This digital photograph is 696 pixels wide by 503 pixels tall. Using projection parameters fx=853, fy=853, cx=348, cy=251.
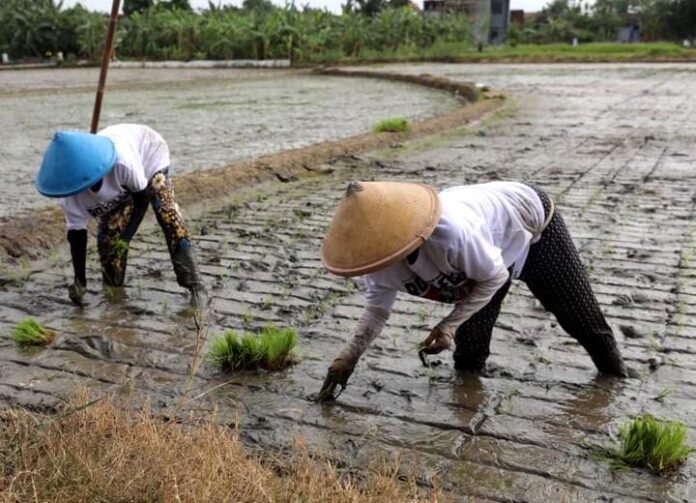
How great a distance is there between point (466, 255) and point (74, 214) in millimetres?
2485

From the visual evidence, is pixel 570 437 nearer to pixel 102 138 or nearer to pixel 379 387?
pixel 379 387

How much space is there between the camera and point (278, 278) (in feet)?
16.9

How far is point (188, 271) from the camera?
4.77m

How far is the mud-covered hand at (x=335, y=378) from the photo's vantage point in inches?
132

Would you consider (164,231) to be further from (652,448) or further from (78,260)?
(652,448)

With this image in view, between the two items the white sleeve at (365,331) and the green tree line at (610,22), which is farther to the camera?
the green tree line at (610,22)

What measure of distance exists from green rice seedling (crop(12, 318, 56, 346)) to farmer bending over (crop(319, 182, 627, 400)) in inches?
60.1

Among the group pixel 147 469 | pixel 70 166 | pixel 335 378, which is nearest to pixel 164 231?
pixel 70 166

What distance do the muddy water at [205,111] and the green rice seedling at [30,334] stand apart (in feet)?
9.17

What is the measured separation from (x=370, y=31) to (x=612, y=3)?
28308 mm

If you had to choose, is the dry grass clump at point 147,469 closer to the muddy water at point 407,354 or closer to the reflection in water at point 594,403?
the muddy water at point 407,354

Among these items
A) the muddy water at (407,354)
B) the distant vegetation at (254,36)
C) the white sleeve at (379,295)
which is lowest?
the muddy water at (407,354)

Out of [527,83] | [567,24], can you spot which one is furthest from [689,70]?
[567,24]

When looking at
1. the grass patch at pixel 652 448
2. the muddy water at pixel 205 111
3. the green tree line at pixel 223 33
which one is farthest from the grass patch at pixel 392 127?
the green tree line at pixel 223 33
